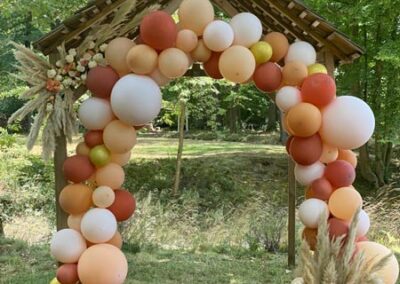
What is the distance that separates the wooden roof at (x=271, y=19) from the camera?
12.1 feet

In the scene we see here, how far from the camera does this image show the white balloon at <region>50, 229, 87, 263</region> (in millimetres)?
3475

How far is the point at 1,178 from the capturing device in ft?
28.2

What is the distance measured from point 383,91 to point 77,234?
8.58m

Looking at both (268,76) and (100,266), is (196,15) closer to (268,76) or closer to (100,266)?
(268,76)

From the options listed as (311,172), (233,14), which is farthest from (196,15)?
(311,172)

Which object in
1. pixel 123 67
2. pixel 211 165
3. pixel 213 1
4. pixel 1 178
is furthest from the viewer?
pixel 211 165

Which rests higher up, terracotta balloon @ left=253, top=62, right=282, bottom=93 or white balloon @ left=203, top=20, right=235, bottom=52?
white balloon @ left=203, top=20, right=235, bottom=52

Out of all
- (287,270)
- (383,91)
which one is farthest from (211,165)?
(287,270)

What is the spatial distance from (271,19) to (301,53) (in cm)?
58

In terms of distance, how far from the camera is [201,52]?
3.68 metres

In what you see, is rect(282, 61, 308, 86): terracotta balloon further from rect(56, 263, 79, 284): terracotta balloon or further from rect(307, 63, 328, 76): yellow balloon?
rect(56, 263, 79, 284): terracotta balloon

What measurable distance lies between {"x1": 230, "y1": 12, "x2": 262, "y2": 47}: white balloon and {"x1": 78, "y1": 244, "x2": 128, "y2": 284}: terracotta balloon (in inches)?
69.7

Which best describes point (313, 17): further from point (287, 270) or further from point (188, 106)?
point (188, 106)

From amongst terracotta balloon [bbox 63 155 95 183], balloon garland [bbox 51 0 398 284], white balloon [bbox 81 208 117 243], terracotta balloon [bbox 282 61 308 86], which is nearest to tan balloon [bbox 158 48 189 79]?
balloon garland [bbox 51 0 398 284]
